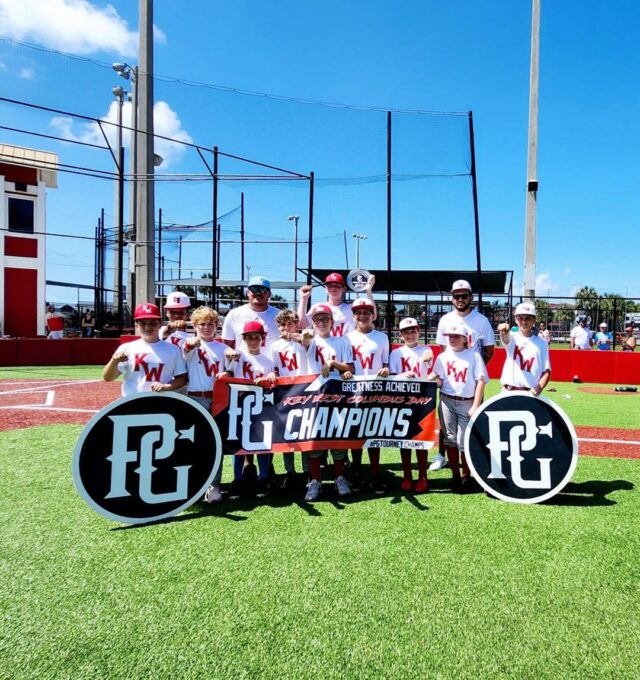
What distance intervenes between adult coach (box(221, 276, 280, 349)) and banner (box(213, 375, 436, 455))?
633 mm

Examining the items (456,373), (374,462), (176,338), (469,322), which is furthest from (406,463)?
(176,338)

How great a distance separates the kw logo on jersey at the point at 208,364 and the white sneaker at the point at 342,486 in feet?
5.06

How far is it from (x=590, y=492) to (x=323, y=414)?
8.92 feet

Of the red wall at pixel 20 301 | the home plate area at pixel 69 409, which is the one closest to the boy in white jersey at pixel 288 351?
the home plate area at pixel 69 409

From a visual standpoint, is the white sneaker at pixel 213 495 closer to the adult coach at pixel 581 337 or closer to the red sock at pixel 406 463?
the red sock at pixel 406 463

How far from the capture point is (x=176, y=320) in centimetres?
456

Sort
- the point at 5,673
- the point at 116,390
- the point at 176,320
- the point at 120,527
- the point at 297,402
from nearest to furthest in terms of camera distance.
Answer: the point at 5,673
the point at 120,527
the point at 297,402
the point at 176,320
the point at 116,390

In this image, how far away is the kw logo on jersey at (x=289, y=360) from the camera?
444 centimetres

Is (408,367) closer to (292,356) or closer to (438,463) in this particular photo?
(292,356)

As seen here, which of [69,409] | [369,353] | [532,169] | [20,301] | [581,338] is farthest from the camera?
[20,301]

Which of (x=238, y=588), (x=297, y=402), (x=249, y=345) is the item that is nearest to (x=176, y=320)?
(x=249, y=345)

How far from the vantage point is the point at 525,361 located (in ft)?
15.7

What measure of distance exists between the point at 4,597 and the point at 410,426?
318 cm

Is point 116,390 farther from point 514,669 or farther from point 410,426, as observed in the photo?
point 514,669
